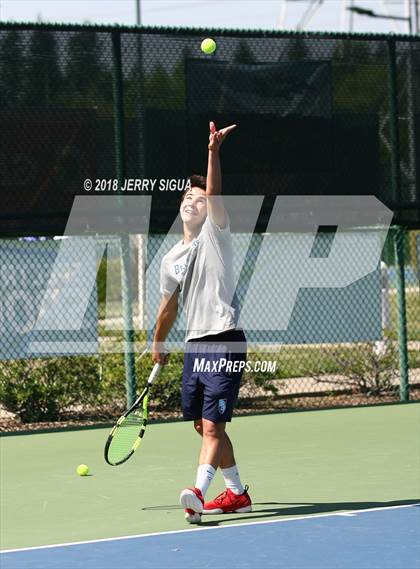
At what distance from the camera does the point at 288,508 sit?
25.5 ft

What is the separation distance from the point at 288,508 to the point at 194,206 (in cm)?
184

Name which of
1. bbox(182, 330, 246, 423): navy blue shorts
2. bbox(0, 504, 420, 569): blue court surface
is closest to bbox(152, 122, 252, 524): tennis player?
bbox(182, 330, 246, 423): navy blue shorts

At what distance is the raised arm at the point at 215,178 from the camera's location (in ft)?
23.7

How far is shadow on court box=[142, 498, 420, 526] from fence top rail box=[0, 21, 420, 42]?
540 centimetres

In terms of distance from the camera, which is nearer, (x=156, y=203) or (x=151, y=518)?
(x=151, y=518)

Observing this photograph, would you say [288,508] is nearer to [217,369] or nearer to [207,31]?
[217,369]

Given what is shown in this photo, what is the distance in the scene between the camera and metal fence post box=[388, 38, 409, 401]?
13.3 metres

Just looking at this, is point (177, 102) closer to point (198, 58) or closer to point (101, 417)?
point (198, 58)

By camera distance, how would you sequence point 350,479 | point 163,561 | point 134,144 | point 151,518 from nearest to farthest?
point 163,561 < point 151,518 < point 350,479 < point 134,144

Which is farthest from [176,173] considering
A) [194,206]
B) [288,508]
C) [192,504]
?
[192,504]

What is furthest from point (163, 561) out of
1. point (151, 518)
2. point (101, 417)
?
point (101, 417)

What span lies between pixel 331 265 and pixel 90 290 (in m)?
2.71

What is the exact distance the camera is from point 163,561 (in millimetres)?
6305

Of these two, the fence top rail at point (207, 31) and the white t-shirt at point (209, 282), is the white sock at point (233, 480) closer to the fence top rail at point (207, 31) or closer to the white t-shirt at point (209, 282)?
the white t-shirt at point (209, 282)
